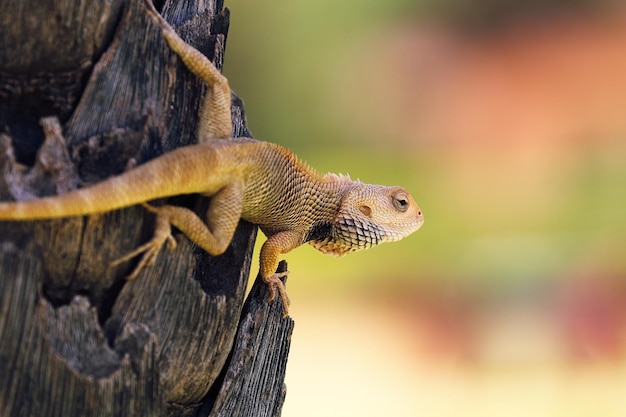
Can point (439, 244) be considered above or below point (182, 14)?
above

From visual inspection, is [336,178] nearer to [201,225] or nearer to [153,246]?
[201,225]

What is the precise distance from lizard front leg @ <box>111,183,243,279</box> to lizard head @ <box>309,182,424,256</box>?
0.66 m

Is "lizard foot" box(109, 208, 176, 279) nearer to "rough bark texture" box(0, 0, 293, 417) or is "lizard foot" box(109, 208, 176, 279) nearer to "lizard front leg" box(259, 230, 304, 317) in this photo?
"rough bark texture" box(0, 0, 293, 417)

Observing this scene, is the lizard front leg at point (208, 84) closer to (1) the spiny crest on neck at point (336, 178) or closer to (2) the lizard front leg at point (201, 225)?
(2) the lizard front leg at point (201, 225)

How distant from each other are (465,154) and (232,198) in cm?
375

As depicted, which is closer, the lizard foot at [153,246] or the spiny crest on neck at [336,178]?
the lizard foot at [153,246]

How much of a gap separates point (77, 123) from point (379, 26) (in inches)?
161

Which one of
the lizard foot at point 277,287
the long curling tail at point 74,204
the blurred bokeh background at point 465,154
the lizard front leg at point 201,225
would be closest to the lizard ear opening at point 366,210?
the lizard foot at point 277,287

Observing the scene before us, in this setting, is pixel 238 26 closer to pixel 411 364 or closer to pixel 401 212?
pixel 411 364

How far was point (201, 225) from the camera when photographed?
1.73 m

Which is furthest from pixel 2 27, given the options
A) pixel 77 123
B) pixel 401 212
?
pixel 401 212

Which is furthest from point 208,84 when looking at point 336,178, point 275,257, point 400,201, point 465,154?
point 465,154

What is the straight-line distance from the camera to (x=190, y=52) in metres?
1.75

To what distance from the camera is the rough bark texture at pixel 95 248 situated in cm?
146
